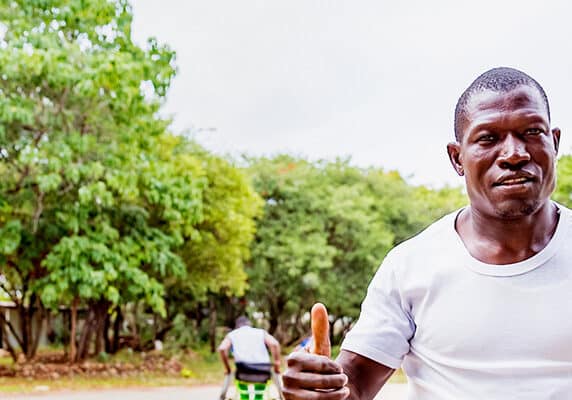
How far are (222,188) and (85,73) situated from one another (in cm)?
331

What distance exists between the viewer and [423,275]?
985 mm

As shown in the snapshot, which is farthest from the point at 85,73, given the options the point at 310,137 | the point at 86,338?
the point at 310,137

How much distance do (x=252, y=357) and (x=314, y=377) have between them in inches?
167

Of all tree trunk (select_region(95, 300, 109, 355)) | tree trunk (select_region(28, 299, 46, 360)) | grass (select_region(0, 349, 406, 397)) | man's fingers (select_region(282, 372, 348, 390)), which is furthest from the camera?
tree trunk (select_region(95, 300, 109, 355))

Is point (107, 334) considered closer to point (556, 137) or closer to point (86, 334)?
point (86, 334)

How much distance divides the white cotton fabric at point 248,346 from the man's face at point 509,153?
4.13m

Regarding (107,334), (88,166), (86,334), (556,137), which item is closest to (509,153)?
(556,137)

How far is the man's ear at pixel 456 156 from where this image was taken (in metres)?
1.00

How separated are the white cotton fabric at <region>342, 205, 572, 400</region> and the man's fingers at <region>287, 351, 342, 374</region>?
0.17m

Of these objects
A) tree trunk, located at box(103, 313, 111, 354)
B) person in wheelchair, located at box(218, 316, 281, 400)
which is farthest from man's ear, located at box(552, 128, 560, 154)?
tree trunk, located at box(103, 313, 111, 354)

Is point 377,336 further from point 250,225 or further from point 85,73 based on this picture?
point 250,225

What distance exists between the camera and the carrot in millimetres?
837

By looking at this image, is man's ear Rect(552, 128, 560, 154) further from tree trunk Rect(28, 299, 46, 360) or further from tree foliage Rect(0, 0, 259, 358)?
tree trunk Rect(28, 299, 46, 360)

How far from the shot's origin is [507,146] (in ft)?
2.98
